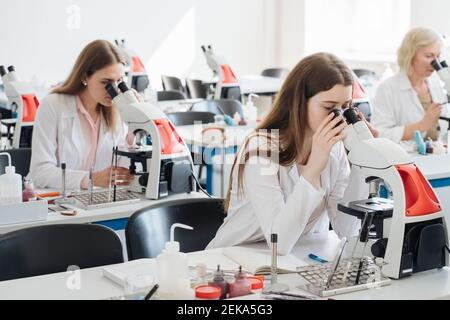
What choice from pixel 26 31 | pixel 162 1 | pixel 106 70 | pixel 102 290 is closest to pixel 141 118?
pixel 106 70

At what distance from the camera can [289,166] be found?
248 cm

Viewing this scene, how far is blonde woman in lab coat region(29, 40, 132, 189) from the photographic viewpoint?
133 inches

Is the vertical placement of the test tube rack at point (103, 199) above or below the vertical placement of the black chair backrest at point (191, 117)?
below

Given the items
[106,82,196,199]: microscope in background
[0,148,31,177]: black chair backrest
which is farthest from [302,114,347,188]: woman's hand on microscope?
[0,148,31,177]: black chair backrest

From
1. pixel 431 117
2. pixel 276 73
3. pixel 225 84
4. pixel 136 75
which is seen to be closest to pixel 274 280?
pixel 431 117

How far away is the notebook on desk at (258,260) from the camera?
2.15 metres

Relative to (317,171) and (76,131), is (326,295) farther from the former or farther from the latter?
(76,131)

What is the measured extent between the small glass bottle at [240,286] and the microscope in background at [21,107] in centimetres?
320

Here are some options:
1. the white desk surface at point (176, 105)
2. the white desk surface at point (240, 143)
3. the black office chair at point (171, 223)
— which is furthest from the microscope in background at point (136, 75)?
the black office chair at point (171, 223)

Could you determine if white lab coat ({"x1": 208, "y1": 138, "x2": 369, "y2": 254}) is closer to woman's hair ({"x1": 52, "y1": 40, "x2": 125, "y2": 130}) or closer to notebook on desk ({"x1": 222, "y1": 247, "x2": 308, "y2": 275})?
notebook on desk ({"x1": 222, "y1": 247, "x2": 308, "y2": 275})

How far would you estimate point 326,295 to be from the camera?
6.32ft

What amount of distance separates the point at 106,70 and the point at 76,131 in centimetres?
33

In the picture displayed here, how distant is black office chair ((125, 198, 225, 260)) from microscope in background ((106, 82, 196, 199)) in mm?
546

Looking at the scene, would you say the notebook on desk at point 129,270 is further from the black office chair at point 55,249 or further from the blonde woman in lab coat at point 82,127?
the blonde woman in lab coat at point 82,127
